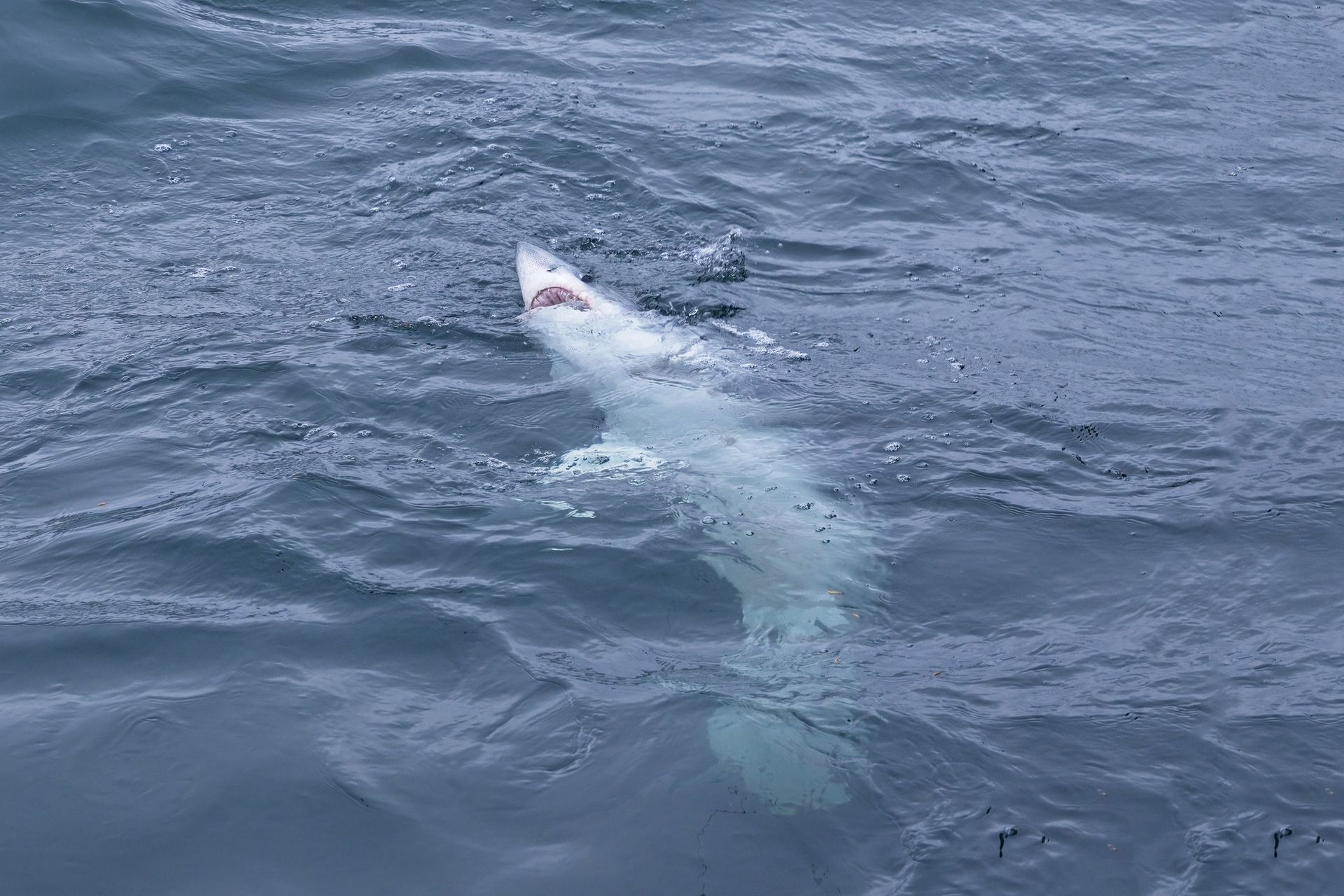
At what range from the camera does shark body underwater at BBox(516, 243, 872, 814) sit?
7926 mm

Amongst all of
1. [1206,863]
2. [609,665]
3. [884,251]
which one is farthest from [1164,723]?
[884,251]

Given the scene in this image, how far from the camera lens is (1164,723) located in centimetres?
789

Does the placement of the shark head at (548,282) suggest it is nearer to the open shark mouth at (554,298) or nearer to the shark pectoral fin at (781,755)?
the open shark mouth at (554,298)

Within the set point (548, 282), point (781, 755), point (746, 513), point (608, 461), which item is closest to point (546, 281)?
point (548, 282)

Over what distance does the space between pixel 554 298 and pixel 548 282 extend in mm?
256

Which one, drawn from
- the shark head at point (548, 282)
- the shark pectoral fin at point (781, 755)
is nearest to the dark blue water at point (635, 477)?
the shark pectoral fin at point (781, 755)

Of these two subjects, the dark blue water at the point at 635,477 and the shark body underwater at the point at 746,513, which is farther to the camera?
the shark body underwater at the point at 746,513

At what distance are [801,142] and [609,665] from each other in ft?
36.5

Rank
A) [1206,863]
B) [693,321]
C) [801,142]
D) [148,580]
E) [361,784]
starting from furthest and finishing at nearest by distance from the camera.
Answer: [801,142] → [693,321] → [148,580] → [361,784] → [1206,863]

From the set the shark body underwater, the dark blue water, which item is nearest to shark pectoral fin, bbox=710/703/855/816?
the shark body underwater

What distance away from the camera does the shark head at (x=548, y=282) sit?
43.8ft

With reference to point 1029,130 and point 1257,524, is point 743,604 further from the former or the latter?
point 1029,130

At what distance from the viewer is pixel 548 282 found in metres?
13.5

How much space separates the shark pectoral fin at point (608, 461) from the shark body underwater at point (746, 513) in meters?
0.02
